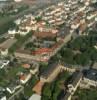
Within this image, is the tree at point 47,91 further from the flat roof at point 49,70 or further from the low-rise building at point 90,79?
the low-rise building at point 90,79

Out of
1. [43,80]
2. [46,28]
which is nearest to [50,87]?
[43,80]

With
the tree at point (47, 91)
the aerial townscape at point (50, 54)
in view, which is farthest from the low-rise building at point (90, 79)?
the tree at point (47, 91)

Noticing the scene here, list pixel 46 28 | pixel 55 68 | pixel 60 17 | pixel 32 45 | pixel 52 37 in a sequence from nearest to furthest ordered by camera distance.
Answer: pixel 55 68, pixel 32 45, pixel 52 37, pixel 46 28, pixel 60 17

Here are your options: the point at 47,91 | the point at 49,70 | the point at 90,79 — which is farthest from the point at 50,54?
the point at 47,91

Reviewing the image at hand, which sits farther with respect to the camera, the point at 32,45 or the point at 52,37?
the point at 52,37

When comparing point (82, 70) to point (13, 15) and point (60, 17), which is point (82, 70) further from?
point (13, 15)

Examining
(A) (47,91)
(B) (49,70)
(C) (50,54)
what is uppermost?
(B) (49,70)

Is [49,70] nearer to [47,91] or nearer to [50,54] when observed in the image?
[47,91]

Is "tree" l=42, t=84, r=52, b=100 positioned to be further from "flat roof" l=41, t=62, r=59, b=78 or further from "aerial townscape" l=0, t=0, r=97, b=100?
"flat roof" l=41, t=62, r=59, b=78
